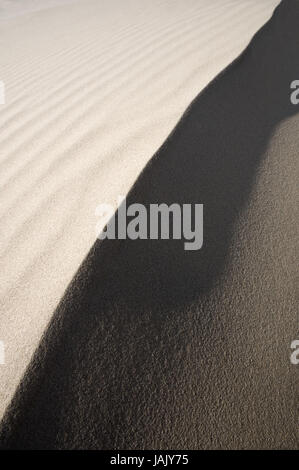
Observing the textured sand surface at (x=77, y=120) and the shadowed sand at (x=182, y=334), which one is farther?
the textured sand surface at (x=77, y=120)

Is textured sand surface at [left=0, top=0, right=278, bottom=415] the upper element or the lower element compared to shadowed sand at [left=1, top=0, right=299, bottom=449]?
upper

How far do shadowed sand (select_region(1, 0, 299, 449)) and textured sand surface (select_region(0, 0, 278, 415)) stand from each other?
0.11m

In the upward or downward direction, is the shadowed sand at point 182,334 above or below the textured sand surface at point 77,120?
below

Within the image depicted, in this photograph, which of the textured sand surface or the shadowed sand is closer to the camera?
the shadowed sand

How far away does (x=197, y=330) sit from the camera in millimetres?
1145

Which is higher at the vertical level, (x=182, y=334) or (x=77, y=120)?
(x=77, y=120)

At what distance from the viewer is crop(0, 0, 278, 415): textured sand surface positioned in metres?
1.32

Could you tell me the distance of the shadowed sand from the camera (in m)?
0.94

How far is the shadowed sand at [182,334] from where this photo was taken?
3.09ft

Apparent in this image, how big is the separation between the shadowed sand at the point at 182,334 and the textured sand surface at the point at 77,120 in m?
0.11

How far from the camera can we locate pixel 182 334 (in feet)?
3.69

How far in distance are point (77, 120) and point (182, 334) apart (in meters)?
1.84
